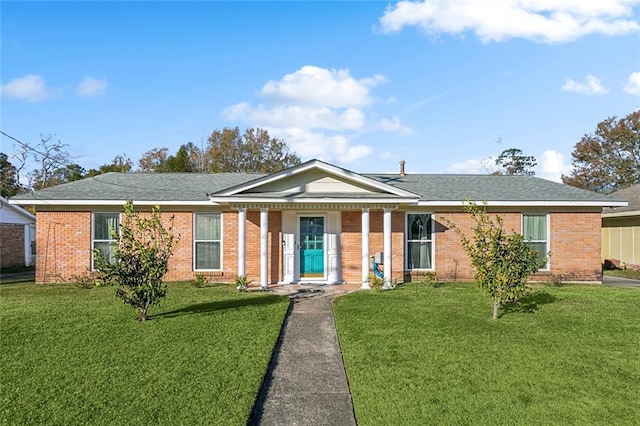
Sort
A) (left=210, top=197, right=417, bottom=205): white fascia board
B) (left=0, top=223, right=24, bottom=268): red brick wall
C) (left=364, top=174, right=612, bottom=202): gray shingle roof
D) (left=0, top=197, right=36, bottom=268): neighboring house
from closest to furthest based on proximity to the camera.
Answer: (left=210, top=197, right=417, bottom=205): white fascia board → (left=364, top=174, right=612, bottom=202): gray shingle roof → (left=0, top=197, right=36, bottom=268): neighboring house → (left=0, top=223, right=24, bottom=268): red brick wall

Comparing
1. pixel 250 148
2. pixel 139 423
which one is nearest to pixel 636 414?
pixel 139 423

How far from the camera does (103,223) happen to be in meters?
14.0

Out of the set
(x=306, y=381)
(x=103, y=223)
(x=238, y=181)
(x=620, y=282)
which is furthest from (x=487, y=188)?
(x=103, y=223)

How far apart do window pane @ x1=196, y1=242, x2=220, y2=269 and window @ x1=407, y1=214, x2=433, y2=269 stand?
6.61 m

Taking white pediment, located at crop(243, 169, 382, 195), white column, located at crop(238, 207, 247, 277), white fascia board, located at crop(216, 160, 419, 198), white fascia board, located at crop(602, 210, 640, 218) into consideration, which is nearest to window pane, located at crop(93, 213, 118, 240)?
white column, located at crop(238, 207, 247, 277)

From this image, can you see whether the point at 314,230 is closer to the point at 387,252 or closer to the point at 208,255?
the point at 387,252

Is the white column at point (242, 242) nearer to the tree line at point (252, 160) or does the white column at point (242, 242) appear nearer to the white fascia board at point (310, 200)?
the white fascia board at point (310, 200)

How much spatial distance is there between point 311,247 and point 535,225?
792 centimetres

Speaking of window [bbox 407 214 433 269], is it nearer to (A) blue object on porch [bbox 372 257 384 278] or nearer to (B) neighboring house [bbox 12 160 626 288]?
(B) neighboring house [bbox 12 160 626 288]

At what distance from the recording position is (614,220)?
2084 cm

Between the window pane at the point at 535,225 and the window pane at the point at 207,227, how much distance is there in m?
10.7

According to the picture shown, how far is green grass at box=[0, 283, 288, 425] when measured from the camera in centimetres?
457

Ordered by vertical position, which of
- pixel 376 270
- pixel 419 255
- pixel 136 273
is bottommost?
pixel 376 270

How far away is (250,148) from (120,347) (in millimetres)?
41912
